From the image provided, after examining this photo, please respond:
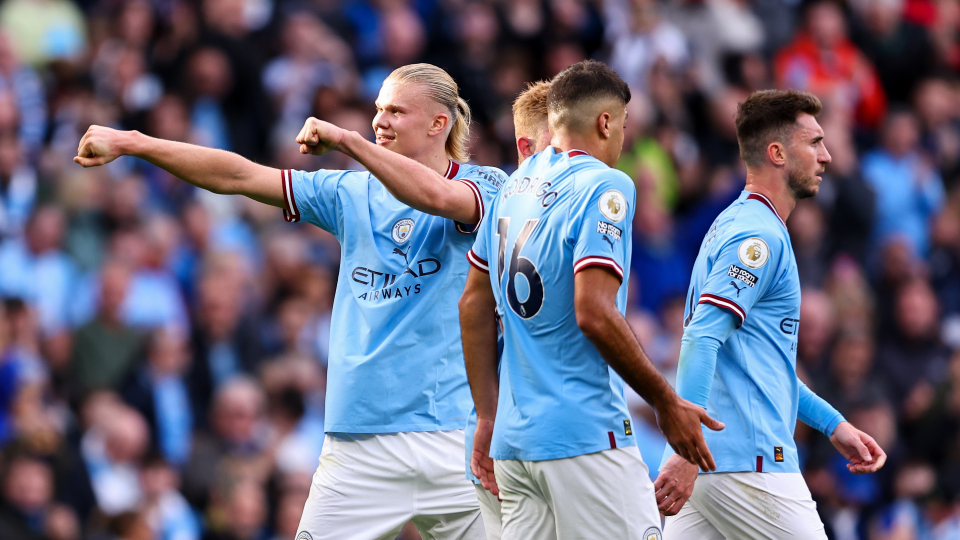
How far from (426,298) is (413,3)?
8.59 meters

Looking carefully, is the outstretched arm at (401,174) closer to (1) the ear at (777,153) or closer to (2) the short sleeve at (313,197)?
(2) the short sleeve at (313,197)

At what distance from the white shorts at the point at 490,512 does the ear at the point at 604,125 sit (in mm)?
1550

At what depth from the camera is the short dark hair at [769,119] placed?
575cm

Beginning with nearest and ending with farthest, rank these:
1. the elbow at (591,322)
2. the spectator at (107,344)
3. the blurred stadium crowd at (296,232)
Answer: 1. the elbow at (591,322)
2. the blurred stadium crowd at (296,232)
3. the spectator at (107,344)

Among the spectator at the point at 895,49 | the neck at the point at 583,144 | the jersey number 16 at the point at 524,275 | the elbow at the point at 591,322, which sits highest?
the spectator at the point at 895,49

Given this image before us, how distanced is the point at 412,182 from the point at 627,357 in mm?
1266

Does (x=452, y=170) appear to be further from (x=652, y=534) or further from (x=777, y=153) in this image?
(x=652, y=534)

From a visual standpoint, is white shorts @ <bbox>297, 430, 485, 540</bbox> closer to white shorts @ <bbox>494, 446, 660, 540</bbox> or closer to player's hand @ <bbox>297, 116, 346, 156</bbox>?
white shorts @ <bbox>494, 446, 660, 540</bbox>

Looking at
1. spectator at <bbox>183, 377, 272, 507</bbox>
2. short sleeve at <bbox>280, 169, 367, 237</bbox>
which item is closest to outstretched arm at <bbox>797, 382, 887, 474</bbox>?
short sleeve at <bbox>280, 169, 367, 237</bbox>

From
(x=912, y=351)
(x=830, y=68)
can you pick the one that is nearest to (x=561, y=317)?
(x=912, y=351)

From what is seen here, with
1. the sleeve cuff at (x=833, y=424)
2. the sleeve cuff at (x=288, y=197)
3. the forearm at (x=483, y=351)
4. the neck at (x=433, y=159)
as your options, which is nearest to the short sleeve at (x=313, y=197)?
the sleeve cuff at (x=288, y=197)

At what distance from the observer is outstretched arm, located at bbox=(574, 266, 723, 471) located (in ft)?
14.0

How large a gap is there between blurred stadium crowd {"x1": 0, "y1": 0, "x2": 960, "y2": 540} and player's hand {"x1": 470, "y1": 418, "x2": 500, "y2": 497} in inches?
177

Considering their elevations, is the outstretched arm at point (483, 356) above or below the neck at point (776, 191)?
below
